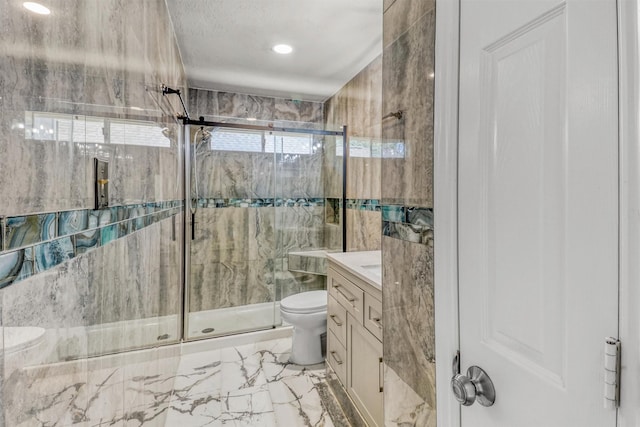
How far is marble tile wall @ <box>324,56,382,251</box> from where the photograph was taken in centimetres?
256

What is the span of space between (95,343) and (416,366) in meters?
0.99

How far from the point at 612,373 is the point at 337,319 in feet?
5.57

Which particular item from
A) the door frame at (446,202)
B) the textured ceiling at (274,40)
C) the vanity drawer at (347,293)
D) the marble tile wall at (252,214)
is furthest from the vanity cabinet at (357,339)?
the textured ceiling at (274,40)

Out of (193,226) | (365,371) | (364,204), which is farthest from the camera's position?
(193,226)

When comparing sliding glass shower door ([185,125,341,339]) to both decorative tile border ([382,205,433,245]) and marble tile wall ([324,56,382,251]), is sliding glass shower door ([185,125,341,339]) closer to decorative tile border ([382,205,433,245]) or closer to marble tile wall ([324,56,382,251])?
marble tile wall ([324,56,382,251])

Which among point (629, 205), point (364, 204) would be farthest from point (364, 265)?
point (629, 205)

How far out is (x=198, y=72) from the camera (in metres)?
2.86

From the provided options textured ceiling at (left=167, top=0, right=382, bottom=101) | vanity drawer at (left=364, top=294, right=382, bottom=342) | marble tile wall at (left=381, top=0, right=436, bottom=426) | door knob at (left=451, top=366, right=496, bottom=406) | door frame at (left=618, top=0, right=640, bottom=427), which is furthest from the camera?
textured ceiling at (left=167, top=0, right=382, bottom=101)

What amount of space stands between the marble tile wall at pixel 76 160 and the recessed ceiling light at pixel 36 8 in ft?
0.05

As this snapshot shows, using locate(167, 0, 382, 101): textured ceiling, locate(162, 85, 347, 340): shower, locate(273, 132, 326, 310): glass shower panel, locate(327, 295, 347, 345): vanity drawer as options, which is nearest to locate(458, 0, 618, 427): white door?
locate(327, 295, 347, 345): vanity drawer

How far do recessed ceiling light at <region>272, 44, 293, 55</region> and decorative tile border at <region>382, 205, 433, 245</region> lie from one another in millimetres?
1776

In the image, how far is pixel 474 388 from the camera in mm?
725

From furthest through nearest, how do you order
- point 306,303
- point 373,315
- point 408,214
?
1. point 306,303
2. point 373,315
3. point 408,214

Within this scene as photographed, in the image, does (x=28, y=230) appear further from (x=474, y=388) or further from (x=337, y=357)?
(x=337, y=357)
